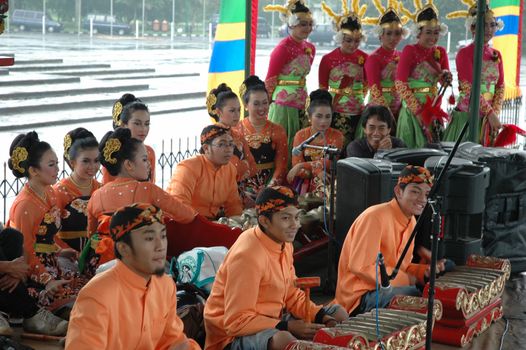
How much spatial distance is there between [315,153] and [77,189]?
183 centimetres

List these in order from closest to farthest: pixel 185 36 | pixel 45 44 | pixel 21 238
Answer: pixel 21 238, pixel 45 44, pixel 185 36

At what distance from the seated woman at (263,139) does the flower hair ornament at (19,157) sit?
187cm

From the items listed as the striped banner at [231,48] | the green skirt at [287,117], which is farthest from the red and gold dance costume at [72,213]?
the striped banner at [231,48]

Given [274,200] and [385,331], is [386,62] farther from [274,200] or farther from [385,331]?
[385,331]

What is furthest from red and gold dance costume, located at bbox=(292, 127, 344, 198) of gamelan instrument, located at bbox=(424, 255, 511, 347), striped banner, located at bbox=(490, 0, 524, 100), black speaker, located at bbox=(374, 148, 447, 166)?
striped banner, located at bbox=(490, 0, 524, 100)

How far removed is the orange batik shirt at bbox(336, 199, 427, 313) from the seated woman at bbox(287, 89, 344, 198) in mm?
1296

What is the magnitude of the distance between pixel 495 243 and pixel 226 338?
2299mm

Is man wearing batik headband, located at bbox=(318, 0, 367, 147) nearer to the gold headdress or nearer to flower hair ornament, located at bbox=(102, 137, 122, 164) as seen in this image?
the gold headdress

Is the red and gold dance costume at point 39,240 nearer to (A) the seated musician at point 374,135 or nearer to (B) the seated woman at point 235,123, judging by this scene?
(B) the seated woman at point 235,123

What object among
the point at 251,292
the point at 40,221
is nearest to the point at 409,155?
the point at 251,292

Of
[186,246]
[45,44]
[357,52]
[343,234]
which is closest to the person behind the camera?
[186,246]

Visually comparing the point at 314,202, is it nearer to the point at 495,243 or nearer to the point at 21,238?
the point at 495,243

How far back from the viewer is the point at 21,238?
156 inches

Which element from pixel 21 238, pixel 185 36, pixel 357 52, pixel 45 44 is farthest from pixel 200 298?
pixel 185 36
